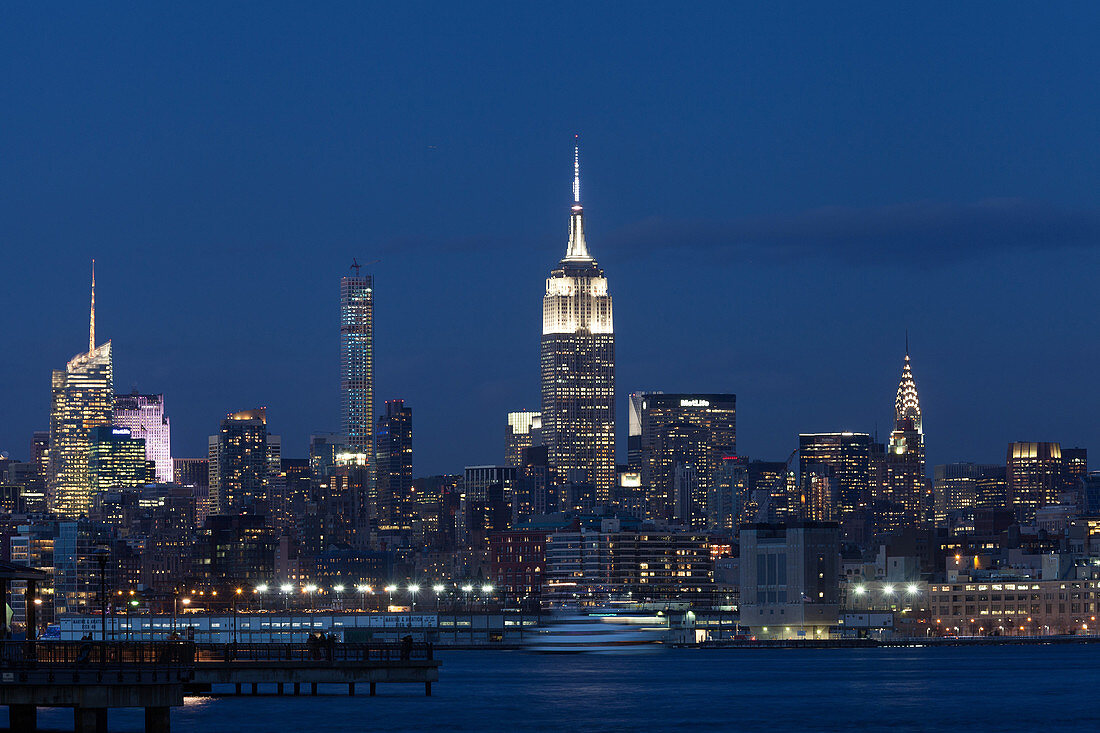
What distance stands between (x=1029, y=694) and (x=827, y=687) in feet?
45.7

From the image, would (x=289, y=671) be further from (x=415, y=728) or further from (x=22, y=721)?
(x=22, y=721)

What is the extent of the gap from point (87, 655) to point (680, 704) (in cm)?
5493

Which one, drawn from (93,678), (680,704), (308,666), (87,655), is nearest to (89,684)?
(93,678)

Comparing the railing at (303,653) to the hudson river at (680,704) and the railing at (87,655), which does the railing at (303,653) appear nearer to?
the hudson river at (680,704)

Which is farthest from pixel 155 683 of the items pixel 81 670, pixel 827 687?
pixel 827 687

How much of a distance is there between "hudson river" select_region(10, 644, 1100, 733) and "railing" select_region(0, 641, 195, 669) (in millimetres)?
13109

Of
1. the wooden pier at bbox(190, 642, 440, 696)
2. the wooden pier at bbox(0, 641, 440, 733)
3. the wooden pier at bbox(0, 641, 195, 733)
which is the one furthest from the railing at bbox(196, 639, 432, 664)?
the wooden pier at bbox(0, 641, 195, 733)

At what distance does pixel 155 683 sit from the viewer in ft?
252

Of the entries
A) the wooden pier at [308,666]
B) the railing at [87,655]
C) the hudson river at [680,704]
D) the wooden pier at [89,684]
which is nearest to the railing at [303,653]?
the wooden pier at [308,666]

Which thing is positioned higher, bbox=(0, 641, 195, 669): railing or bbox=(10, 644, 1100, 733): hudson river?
bbox=(0, 641, 195, 669): railing

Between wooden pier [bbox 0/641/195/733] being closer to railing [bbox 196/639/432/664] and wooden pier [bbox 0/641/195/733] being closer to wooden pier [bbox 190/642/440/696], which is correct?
wooden pier [bbox 190/642/440/696]

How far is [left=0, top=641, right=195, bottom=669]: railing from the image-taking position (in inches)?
3098

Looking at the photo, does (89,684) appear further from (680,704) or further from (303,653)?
(680,704)

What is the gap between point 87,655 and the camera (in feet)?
258
